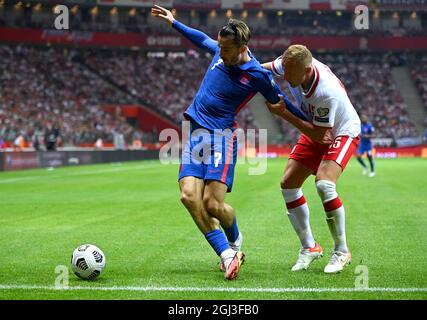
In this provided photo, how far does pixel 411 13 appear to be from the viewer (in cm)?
7262

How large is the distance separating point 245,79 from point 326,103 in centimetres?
96

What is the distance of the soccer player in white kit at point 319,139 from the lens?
26.9 feet

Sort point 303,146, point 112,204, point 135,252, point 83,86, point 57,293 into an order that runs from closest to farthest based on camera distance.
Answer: point 57,293, point 303,146, point 135,252, point 112,204, point 83,86

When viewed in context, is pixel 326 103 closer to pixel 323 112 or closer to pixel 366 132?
pixel 323 112

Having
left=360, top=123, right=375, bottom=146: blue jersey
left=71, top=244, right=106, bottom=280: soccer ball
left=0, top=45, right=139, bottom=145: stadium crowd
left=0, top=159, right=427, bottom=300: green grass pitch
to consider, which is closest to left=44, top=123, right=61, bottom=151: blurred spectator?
left=0, top=45, right=139, bottom=145: stadium crowd

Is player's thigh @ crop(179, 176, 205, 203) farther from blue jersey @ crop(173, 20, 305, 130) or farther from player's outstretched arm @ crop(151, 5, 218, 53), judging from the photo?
player's outstretched arm @ crop(151, 5, 218, 53)

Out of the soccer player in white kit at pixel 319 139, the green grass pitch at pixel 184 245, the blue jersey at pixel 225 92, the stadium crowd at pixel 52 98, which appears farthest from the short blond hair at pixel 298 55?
the stadium crowd at pixel 52 98

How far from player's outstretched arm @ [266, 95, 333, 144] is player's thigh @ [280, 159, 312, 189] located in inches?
19.6

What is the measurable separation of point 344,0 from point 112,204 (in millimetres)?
54910

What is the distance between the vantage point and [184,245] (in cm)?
1094

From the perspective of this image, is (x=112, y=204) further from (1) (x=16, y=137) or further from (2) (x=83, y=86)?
(2) (x=83, y=86)

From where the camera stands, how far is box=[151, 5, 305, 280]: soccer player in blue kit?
827 cm

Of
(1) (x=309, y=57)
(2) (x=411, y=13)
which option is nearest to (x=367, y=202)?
(1) (x=309, y=57)

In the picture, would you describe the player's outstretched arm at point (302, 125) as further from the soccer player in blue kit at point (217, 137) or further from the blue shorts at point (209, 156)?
the blue shorts at point (209, 156)
